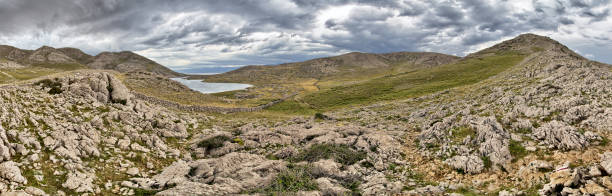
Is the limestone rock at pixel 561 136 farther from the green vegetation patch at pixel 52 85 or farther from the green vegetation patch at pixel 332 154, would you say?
the green vegetation patch at pixel 52 85

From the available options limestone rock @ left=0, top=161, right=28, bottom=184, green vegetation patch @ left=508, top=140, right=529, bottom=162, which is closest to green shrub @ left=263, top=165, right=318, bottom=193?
limestone rock @ left=0, top=161, right=28, bottom=184

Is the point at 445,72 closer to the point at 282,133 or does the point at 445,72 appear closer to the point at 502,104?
the point at 502,104

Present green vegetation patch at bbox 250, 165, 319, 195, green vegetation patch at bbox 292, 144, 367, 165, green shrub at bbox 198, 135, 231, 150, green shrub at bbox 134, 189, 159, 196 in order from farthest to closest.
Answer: green shrub at bbox 198, 135, 231, 150
green vegetation patch at bbox 292, 144, 367, 165
green shrub at bbox 134, 189, 159, 196
green vegetation patch at bbox 250, 165, 319, 195

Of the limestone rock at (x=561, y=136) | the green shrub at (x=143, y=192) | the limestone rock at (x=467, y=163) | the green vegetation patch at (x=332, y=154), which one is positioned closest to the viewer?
the limestone rock at (x=561, y=136)

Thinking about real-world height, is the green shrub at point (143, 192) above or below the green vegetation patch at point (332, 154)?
below

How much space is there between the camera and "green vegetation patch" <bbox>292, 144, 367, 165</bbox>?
21.5 metres

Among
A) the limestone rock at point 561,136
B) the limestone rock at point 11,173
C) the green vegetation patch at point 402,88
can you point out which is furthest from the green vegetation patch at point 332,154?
the green vegetation patch at point 402,88

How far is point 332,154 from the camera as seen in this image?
22.0 m

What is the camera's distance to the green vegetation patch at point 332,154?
70.7 ft

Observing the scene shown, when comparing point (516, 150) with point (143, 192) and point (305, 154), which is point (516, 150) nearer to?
point (305, 154)

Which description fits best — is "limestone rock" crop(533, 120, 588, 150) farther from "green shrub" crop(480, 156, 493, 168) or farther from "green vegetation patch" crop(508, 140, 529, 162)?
"green shrub" crop(480, 156, 493, 168)

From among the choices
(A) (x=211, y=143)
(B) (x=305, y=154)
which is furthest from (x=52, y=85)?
(B) (x=305, y=154)

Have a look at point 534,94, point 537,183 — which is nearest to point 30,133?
point 537,183

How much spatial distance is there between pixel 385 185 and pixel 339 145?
7.67 meters
